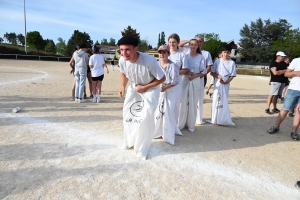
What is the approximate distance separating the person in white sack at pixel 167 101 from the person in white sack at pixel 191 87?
2.31 ft

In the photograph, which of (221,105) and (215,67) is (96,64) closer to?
(215,67)

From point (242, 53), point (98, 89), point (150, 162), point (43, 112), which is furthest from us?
point (242, 53)

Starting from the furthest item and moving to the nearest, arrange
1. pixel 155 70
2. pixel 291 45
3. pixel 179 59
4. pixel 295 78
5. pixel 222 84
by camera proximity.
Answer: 1. pixel 291 45
2. pixel 222 84
3. pixel 295 78
4. pixel 179 59
5. pixel 155 70

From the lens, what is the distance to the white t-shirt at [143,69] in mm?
3260

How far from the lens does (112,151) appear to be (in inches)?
145

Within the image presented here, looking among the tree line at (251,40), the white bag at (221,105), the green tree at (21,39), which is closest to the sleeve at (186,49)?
the white bag at (221,105)

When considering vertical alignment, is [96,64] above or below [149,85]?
above

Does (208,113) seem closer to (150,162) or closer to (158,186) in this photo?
(150,162)

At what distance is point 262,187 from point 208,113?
4.16m

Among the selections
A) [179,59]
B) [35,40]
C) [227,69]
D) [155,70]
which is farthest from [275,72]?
[35,40]

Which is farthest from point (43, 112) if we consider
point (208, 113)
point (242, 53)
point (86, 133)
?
point (242, 53)

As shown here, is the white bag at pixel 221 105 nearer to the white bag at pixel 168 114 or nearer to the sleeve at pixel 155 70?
the white bag at pixel 168 114

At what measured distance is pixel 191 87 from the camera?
4.97 metres

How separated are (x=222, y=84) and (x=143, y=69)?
2.99 metres
